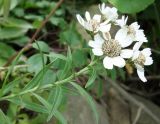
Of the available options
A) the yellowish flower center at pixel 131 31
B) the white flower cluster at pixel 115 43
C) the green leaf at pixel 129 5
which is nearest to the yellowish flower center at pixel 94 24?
the white flower cluster at pixel 115 43

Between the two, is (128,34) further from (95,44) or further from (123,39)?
(95,44)

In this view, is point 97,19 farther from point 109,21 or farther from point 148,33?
point 148,33

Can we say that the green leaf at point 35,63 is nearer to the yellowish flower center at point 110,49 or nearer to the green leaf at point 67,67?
the green leaf at point 67,67

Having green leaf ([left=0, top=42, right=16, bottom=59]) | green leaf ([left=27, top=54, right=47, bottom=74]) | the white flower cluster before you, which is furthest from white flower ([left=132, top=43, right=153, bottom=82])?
green leaf ([left=0, top=42, right=16, bottom=59])

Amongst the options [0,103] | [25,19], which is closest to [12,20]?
[25,19]

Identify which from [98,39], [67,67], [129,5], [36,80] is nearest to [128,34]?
[98,39]

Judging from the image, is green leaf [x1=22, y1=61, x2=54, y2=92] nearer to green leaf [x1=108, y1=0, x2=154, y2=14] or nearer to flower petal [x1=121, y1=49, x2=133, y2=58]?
flower petal [x1=121, y1=49, x2=133, y2=58]
